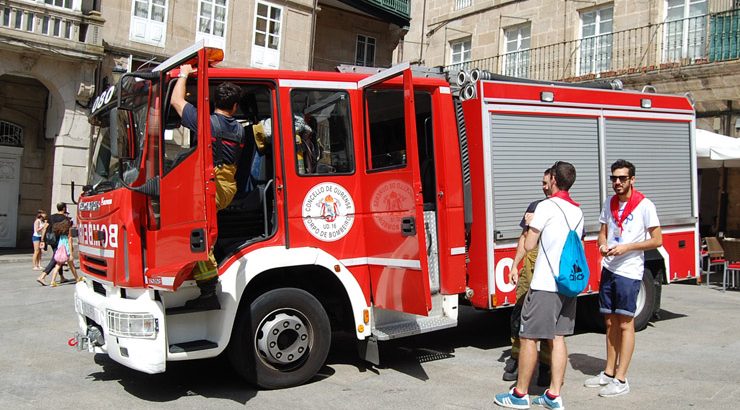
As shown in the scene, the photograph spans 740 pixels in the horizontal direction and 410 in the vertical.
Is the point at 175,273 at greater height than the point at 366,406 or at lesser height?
greater

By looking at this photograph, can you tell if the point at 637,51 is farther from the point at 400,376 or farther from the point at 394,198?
the point at 400,376

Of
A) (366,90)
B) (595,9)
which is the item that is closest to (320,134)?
(366,90)

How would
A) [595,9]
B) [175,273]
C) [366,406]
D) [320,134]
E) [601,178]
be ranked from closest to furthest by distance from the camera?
1. [175,273]
2. [366,406]
3. [320,134]
4. [601,178]
5. [595,9]

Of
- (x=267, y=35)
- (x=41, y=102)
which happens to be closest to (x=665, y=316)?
(x=267, y=35)

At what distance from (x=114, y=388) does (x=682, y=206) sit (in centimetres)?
681

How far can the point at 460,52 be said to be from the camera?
23.0 m

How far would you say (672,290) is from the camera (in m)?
12.0

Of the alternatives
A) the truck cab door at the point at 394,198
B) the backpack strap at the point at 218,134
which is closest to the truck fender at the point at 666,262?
the truck cab door at the point at 394,198

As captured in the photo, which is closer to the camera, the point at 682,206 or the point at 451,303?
the point at 451,303

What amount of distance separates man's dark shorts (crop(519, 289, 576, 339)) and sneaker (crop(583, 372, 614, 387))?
2.68 ft

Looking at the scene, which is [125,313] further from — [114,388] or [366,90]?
[366,90]

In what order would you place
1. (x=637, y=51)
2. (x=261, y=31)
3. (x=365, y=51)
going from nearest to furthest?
(x=637, y=51)
(x=261, y=31)
(x=365, y=51)

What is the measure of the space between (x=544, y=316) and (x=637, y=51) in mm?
14555

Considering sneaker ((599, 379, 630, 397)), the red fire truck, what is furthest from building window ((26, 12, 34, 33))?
sneaker ((599, 379, 630, 397))
